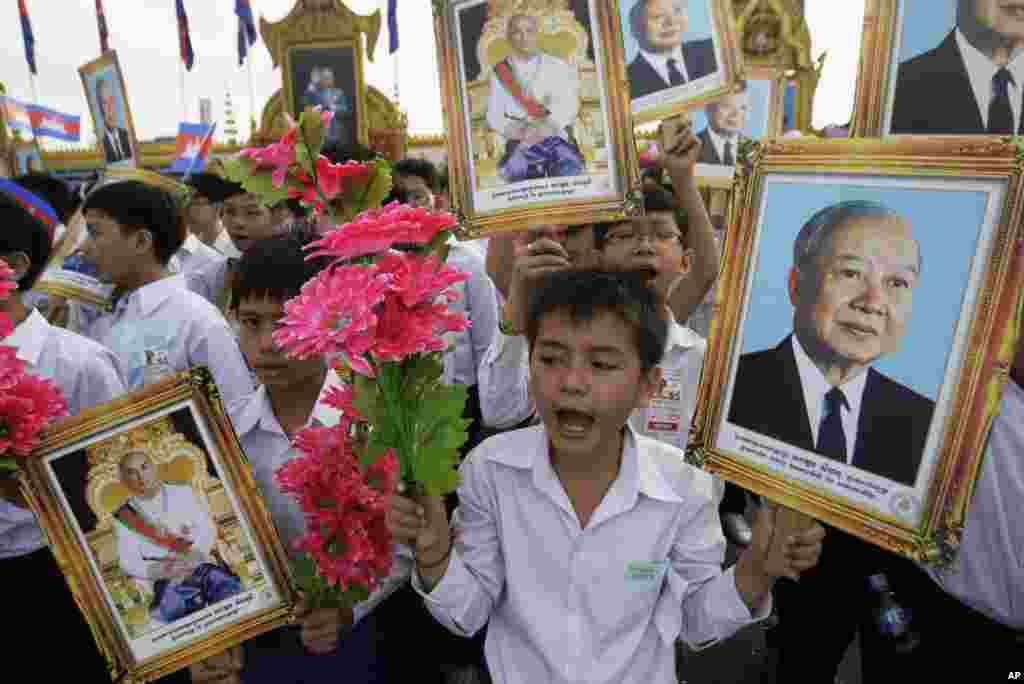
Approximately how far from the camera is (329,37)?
1325 centimetres

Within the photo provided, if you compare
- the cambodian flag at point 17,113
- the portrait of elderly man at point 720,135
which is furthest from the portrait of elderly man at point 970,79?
the cambodian flag at point 17,113

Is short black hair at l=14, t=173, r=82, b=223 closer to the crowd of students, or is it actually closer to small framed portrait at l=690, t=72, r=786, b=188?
the crowd of students

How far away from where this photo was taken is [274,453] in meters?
2.02

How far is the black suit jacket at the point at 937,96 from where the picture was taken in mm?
1396

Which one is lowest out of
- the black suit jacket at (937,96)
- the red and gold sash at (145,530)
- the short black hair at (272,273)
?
the red and gold sash at (145,530)

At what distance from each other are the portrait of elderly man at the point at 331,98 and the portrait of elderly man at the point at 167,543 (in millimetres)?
10360

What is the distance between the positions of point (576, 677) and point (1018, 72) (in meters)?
1.42

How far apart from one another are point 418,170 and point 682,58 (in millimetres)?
3341

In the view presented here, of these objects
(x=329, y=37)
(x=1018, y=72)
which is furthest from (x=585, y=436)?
(x=329, y=37)

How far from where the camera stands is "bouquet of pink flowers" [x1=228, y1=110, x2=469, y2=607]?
126 cm

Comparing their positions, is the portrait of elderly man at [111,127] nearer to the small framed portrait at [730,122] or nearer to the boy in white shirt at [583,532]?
the small framed portrait at [730,122]

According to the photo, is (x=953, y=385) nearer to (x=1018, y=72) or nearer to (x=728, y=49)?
(x=1018, y=72)

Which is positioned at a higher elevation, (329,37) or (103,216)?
(329,37)

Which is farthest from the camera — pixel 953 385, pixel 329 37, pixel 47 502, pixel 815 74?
pixel 329 37
